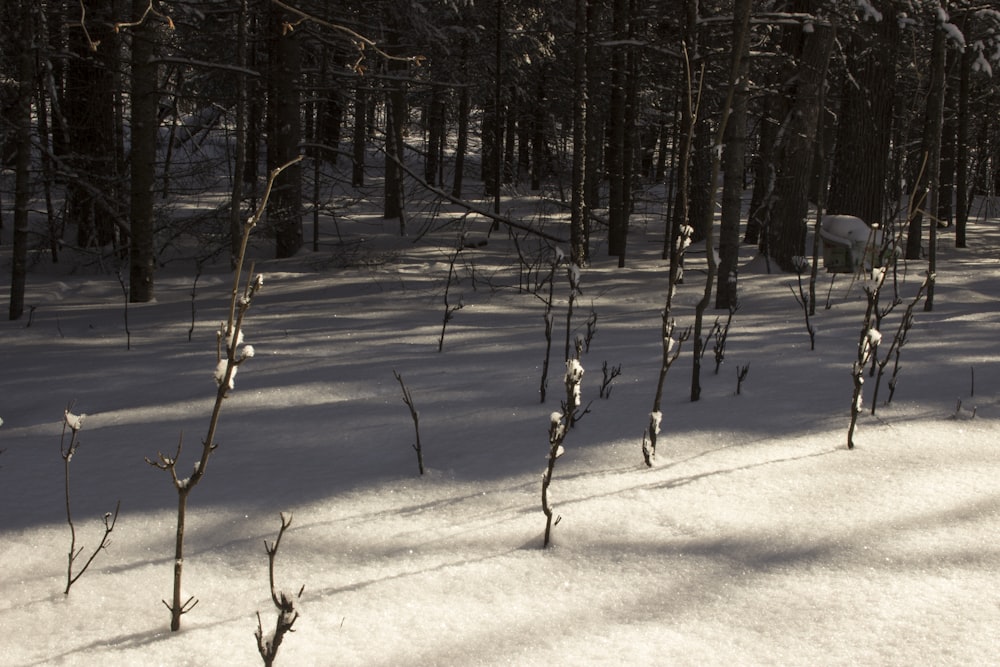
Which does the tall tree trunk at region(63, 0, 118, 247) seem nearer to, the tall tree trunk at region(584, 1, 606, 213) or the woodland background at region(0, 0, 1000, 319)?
the woodland background at region(0, 0, 1000, 319)

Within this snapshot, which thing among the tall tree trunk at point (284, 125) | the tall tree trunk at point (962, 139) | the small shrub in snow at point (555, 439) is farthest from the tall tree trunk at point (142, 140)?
the tall tree trunk at point (962, 139)

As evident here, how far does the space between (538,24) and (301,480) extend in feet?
52.1

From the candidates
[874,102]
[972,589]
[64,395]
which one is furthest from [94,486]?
[874,102]

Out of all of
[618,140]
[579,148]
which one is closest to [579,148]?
[579,148]

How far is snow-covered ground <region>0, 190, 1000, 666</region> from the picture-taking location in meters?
2.09

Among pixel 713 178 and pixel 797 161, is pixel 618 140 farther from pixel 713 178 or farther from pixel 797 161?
pixel 713 178

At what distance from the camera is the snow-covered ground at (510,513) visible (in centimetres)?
209

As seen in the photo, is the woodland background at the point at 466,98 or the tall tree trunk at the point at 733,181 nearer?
the tall tree trunk at the point at 733,181

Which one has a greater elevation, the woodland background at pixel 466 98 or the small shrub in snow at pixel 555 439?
the woodland background at pixel 466 98

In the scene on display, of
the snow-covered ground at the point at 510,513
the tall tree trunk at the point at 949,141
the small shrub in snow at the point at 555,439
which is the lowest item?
the snow-covered ground at the point at 510,513

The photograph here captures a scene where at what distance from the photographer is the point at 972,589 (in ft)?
7.47

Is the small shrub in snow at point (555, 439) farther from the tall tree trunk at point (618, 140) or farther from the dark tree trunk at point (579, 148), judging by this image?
the tall tree trunk at point (618, 140)

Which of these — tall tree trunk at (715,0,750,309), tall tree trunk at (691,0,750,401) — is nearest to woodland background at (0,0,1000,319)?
tall tree trunk at (715,0,750,309)

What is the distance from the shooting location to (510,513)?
286 centimetres
